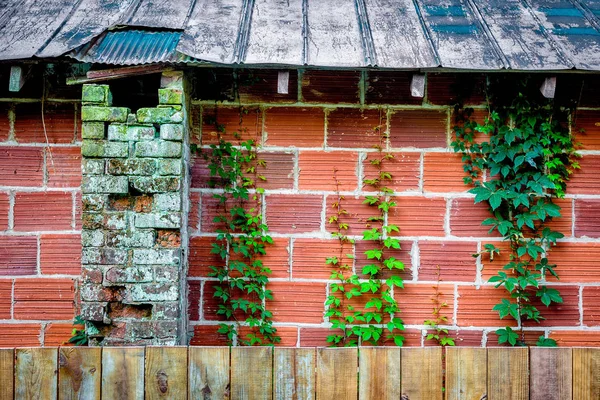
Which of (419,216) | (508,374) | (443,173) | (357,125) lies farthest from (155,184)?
(508,374)

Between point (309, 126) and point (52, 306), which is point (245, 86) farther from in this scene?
point (52, 306)

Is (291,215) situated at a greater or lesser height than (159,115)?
lesser

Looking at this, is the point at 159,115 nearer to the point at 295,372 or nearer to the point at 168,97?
the point at 168,97

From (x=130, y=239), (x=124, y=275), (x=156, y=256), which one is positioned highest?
(x=130, y=239)

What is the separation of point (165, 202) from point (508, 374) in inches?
86.8

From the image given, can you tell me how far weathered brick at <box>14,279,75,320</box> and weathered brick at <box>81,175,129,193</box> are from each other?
38.7 inches

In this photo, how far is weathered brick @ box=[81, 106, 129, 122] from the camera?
3205 mm

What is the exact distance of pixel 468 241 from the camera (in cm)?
379

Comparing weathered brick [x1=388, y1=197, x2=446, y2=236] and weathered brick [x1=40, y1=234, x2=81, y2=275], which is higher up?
weathered brick [x1=388, y1=197, x2=446, y2=236]

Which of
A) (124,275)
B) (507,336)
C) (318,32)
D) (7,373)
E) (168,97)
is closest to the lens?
(7,373)

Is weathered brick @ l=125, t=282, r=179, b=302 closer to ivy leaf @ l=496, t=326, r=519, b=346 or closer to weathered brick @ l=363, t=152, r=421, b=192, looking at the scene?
weathered brick @ l=363, t=152, r=421, b=192

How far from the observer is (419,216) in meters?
3.79

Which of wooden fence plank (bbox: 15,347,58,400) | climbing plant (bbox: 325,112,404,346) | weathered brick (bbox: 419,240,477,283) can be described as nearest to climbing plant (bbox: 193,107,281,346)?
climbing plant (bbox: 325,112,404,346)

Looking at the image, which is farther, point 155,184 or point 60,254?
point 60,254
